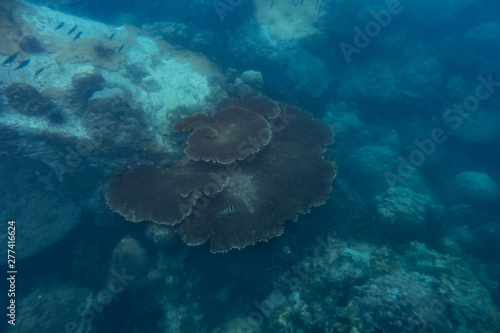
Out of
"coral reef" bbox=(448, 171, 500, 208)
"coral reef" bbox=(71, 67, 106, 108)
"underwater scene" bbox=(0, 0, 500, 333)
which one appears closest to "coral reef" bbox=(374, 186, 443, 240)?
"underwater scene" bbox=(0, 0, 500, 333)

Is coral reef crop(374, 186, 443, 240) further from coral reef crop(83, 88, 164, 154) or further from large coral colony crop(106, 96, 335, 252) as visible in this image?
coral reef crop(83, 88, 164, 154)

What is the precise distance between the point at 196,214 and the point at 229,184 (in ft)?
3.14

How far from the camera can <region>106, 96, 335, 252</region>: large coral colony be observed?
472 cm

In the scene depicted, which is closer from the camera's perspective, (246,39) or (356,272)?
(356,272)

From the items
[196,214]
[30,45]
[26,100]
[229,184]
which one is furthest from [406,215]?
[30,45]

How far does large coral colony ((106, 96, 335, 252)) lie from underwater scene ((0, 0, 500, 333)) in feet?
0.11

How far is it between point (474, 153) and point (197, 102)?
13543 mm

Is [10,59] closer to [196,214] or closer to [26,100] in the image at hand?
[26,100]

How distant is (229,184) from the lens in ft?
17.0

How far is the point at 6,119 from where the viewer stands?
17.5 ft

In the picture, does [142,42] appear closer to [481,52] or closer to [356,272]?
[356,272]

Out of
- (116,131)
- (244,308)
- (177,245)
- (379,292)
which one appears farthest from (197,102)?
(379,292)

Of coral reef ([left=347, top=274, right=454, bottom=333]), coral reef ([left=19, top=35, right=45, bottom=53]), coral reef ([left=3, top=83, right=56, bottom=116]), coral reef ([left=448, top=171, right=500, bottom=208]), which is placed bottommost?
coral reef ([left=3, top=83, right=56, bottom=116])

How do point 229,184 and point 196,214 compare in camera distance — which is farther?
point 229,184
